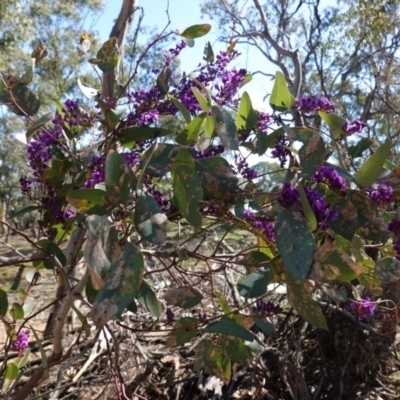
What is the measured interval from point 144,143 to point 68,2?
54.7 ft

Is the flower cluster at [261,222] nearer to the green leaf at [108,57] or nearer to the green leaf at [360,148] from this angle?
the green leaf at [360,148]

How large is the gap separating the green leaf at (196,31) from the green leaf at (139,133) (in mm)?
215

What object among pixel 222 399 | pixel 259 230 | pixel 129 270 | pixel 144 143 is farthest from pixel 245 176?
pixel 222 399

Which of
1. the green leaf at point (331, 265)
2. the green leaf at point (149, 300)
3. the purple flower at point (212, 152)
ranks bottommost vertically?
the green leaf at point (149, 300)

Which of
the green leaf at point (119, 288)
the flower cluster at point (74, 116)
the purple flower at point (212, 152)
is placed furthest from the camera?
the flower cluster at point (74, 116)

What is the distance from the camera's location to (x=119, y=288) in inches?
23.0

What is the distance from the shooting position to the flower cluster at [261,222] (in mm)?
819

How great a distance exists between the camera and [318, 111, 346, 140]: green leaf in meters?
0.84

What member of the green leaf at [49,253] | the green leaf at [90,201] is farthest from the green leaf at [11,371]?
the green leaf at [90,201]

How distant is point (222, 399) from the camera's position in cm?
184

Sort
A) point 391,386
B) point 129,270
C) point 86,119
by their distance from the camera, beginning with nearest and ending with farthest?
point 129,270, point 86,119, point 391,386

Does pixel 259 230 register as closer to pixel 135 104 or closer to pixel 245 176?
pixel 245 176

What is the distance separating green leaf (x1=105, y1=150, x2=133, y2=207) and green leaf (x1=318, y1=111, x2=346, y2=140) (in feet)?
1.19

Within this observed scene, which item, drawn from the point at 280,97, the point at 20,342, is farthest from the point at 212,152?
the point at 20,342
